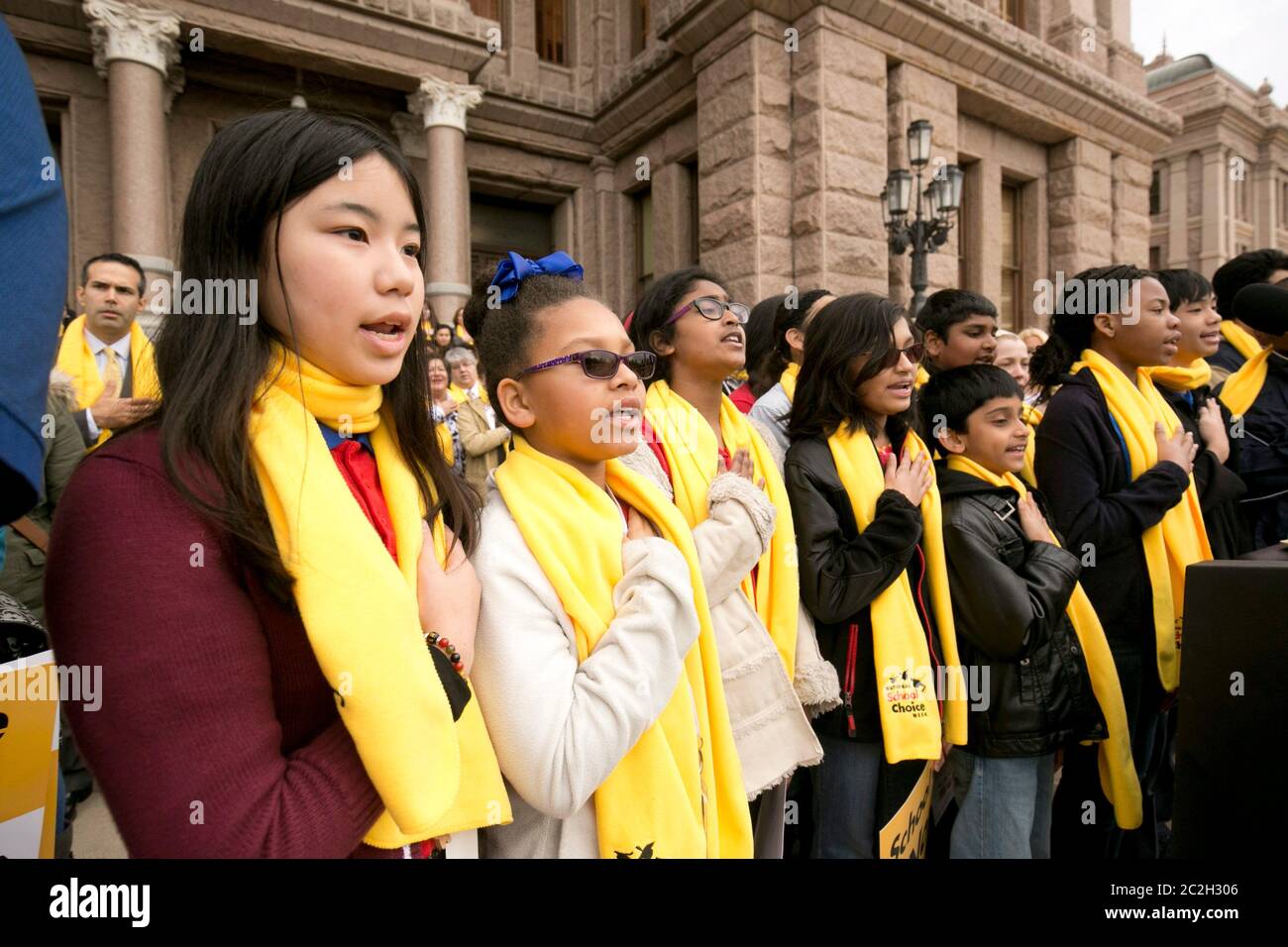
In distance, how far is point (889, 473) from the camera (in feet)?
7.43

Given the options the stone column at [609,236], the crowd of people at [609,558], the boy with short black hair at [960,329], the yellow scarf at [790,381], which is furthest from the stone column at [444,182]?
the boy with short black hair at [960,329]

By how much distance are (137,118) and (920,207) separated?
7.91 meters

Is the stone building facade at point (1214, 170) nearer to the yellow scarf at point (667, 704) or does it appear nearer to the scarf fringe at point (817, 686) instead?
the scarf fringe at point (817, 686)

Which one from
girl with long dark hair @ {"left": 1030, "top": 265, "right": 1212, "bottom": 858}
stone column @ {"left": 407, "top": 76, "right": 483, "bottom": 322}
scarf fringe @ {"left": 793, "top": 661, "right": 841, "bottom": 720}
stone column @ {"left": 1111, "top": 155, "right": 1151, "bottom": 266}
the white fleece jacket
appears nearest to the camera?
the white fleece jacket

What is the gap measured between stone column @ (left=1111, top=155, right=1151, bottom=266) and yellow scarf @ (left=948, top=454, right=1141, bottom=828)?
10.4 metres

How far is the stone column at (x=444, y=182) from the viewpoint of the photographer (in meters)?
8.59

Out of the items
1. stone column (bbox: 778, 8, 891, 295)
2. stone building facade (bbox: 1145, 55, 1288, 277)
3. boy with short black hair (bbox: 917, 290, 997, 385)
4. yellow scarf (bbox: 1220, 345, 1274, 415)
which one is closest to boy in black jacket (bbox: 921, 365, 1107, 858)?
boy with short black hair (bbox: 917, 290, 997, 385)

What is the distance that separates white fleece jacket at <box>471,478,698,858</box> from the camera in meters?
1.20

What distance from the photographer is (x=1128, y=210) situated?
10.5m

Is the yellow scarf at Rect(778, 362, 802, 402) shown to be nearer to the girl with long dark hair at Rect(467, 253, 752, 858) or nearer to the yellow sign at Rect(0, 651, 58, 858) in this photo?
the girl with long dark hair at Rect(467, 253, 752, 858)

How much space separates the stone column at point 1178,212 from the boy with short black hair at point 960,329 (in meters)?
10.9

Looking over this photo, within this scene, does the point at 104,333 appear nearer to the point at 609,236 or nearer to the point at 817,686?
the point at 817,686

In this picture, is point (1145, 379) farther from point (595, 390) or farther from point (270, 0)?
point (270, 0)

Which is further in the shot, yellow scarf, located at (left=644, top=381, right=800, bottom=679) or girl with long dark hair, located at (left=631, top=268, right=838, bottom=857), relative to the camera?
yellow scarf, located at (left=644, top=381, right=800, bottom=679)
